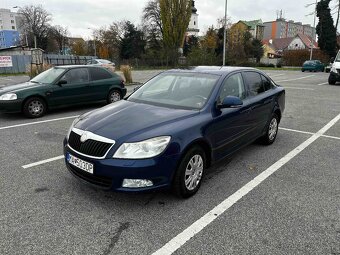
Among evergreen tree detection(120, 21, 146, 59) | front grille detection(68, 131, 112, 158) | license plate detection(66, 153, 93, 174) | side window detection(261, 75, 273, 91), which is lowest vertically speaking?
license plate detection(66, 153, 93, 174)

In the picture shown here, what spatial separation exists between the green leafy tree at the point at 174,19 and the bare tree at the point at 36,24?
30316mm

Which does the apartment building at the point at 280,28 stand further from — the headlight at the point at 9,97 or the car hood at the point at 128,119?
the car hood at the point at 128,119

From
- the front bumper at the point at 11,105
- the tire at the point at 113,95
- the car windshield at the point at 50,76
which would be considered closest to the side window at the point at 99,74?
the tire at the point at 113,95

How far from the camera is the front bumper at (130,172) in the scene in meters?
3.10

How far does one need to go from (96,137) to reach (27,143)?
122 inches

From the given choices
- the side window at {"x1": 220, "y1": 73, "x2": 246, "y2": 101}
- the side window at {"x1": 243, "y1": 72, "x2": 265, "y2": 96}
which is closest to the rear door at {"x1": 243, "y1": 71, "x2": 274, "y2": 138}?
the side window at {"x1": 243, "y1": 72, "x2": 265, "y2": 96}

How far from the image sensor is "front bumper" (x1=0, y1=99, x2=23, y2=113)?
7.55 metres

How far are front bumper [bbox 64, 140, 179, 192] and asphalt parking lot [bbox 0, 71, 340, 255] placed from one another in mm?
324

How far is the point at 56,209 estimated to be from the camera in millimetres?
3354

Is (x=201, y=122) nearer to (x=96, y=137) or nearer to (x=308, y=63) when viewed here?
(x=96, y=137)

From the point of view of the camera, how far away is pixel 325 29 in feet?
151

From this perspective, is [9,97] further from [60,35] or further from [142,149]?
[60,35]

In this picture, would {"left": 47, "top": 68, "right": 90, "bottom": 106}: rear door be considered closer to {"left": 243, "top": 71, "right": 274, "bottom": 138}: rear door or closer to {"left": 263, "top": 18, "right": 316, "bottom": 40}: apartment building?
{"left": 243, "top": 71, "right": 274, "bottom": 138}: rear door

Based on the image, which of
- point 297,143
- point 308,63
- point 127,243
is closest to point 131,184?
point 127,243
